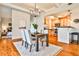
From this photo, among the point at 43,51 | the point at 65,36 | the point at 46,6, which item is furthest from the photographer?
the point at 65,36

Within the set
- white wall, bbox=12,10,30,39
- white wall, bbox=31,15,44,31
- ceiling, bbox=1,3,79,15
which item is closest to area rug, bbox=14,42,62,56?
white wall, bbox=12,10,30,39

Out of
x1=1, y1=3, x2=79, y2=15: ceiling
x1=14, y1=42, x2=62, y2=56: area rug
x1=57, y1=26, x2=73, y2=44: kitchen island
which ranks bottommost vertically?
x1=14, y1=42, x2=62, y2=56: area rug

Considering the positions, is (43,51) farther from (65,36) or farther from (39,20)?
(65,36)

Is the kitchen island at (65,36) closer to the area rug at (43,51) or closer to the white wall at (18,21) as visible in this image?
the area rug at (43,51)

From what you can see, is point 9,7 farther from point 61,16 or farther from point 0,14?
point 61,16

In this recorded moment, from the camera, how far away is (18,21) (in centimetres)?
171

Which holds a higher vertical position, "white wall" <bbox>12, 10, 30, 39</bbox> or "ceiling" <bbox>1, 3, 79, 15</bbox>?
"ceiling" <bbox>1, 3, 79, 15</bbox>

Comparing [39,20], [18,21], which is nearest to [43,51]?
[39,20]

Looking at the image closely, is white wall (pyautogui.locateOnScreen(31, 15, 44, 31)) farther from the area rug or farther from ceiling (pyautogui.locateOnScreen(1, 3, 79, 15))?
the area rug

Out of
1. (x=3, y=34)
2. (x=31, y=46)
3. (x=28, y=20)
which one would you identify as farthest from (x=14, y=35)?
(x=31, y=46)

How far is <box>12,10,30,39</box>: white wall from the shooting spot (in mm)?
1650

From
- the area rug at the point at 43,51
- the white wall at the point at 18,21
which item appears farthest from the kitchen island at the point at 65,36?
the white wall at the point at 18,21

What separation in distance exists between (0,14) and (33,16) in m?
0.59

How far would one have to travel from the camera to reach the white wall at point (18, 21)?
1.65 meters
